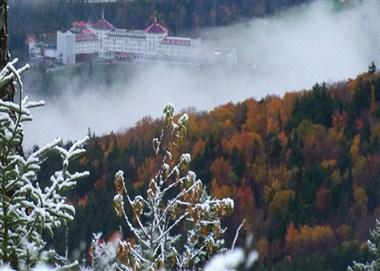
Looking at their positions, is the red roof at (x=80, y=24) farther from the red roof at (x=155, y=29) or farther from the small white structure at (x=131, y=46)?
the red roof at (x=155, y=29)

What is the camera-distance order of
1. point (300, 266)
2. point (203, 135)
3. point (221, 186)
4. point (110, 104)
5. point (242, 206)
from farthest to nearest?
point (110, 104), point (203, 135), point (221, 186), point (242, 206), point (300, 266)

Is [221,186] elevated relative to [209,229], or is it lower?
lower

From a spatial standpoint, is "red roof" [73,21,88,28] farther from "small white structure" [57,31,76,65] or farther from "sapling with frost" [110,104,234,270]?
"sapling with frost" [110,104,234,270]

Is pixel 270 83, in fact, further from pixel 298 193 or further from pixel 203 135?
pixel 298 193

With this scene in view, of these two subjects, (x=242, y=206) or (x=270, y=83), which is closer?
(x=242, y=206)

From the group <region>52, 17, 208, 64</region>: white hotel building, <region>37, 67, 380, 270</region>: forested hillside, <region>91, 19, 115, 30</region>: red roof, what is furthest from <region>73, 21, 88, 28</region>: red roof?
<region>37, 67, 380, 270</region>: forested hillside

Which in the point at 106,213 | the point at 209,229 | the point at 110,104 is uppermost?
the point at 209,229

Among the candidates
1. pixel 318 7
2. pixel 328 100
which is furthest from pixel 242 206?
pixel 318 7
